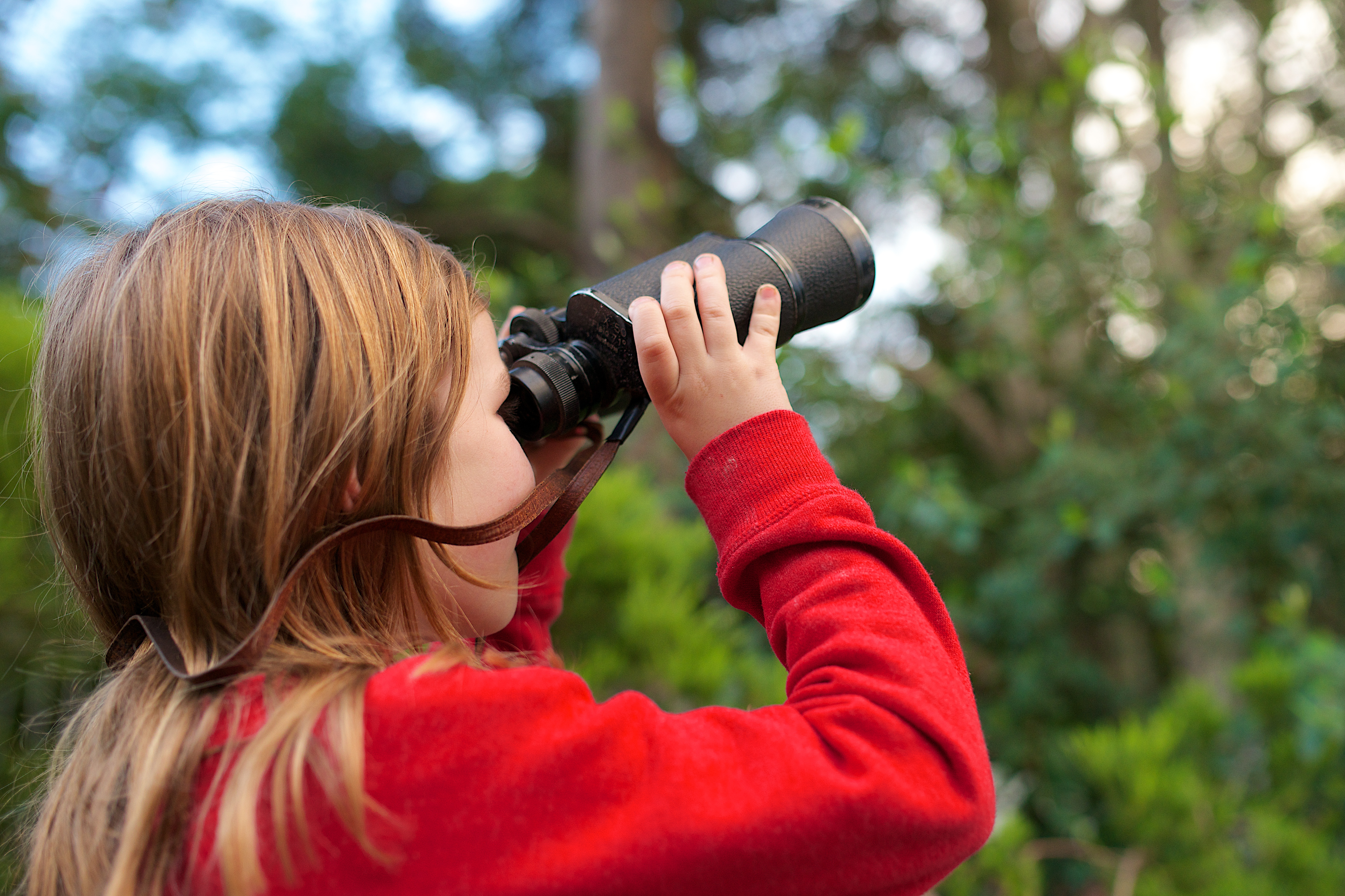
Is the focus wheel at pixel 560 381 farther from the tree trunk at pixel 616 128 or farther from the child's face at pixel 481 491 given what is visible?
the tree trunk at pixel 616 128

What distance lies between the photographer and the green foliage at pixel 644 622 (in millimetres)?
1860

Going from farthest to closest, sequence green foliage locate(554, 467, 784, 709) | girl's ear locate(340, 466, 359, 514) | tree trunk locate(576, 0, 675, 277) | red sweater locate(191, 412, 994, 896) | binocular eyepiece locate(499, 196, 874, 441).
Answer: tree trunk locate(576, 0, 675, 277) < green foliage locate(554, 467, 784, 709) < binocular eyepiece locate(499, 196, 874, 441) < girl's ear locate(340, 466, 359, 514) < red sweater locate(191, 412, 994, 896)

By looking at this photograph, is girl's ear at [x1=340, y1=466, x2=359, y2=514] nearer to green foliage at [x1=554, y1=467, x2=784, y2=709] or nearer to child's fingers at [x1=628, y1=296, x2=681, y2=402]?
child's fingers at [x1=628, y1=296, x2=681, y2=402]

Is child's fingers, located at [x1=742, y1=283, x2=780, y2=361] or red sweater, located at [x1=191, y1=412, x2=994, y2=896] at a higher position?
child's fingers, located at [x1=742, y1=283, x2=780, y2=361]

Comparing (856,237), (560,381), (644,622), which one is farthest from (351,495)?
(644,622)

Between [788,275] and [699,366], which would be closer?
[699,366]

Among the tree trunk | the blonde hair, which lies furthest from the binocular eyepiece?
the tree trunk

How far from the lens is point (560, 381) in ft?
3.23

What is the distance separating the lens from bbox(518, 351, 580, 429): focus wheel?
0.98 metres

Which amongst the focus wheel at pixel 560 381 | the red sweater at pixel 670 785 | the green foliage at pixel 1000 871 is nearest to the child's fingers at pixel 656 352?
the focus wheel at pixel 560 381

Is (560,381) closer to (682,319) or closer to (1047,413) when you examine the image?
(682,319)

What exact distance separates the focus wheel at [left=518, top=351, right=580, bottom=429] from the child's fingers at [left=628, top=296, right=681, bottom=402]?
12 cm

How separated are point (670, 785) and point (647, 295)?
1.74 ft

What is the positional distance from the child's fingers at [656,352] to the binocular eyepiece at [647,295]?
0.08 meters
